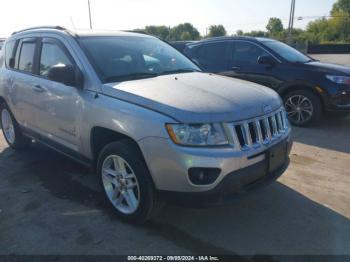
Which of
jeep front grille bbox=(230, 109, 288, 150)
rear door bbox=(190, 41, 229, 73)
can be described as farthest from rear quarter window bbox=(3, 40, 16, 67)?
jeep front grille bbox=(230, 109, 288, 150)

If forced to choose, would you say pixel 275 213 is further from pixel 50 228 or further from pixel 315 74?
pixel 315 74

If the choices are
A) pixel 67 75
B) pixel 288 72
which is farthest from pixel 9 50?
pixel 288 72

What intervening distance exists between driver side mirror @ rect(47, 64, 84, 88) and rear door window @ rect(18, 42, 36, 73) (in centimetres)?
130

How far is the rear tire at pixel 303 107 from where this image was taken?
645 centimetres

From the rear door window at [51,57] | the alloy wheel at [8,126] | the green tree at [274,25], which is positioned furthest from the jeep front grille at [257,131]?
the green tree at [274,25]

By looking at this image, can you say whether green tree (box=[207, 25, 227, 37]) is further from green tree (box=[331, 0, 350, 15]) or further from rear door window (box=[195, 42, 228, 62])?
rear door window (box=[195, 42, 228, 62])

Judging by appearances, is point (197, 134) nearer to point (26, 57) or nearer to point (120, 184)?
point (120, 184)

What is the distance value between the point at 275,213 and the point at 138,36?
273cm

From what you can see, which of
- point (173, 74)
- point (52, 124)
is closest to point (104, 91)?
point (173, 74)

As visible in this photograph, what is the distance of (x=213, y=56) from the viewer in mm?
7770

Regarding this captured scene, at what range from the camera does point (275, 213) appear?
3484 mm

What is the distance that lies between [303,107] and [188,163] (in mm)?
4634

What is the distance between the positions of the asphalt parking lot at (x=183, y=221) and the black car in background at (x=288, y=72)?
6.70ft

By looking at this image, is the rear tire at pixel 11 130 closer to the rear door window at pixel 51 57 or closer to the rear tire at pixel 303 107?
the rear door window at pixel 51 57
